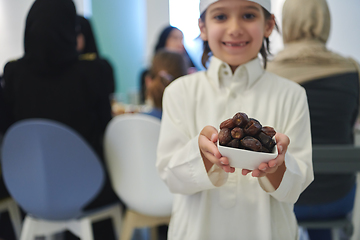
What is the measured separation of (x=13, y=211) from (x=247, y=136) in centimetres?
121

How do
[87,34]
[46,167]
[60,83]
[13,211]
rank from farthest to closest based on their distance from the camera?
1. [87,34]
2. [13,211]
3. [60,83]
4. [46,167]

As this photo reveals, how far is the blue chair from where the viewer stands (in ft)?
3.56

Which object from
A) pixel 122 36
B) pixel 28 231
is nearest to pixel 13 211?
pixel 28 231

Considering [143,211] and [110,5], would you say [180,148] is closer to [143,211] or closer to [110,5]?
[143,211]

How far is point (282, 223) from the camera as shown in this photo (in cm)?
66

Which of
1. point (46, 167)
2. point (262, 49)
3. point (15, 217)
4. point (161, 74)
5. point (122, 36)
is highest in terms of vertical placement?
point (262, 49)

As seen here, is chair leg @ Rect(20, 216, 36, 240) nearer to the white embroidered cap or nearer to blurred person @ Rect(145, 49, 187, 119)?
blurred person @ Rect(145, 49, 187, 119)

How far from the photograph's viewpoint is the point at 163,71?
4.86 feet

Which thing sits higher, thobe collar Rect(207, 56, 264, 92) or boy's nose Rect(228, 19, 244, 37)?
boy's nose Rect(228, 19, 244, 37)

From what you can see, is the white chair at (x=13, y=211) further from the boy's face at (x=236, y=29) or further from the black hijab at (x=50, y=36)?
the boy's face at (x=236, y=29)

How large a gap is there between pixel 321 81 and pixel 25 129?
36.6 inches

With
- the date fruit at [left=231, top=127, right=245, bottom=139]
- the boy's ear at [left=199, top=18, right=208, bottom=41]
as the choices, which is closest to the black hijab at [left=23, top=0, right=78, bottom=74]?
the boy's ear at [left=199, top=18, right=208, bottom=41]

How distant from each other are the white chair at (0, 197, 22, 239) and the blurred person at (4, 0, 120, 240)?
330 millimetres

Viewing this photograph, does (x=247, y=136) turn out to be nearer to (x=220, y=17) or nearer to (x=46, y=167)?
(x=220, y=17)
